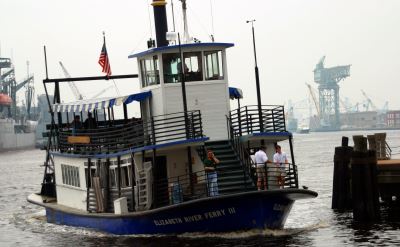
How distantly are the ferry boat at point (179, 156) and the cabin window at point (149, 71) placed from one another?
0.04 metres

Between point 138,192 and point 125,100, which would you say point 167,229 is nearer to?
point 138,192

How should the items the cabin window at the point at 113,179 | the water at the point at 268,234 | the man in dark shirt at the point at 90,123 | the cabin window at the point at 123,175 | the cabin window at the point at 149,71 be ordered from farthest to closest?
the man in dark shirt at the point at 90,123 → the cabin window at the point at 113,179 → the cabin window at the point at 149,71 → the cabin window at the point at 123,175 → the water at the point at 268,234

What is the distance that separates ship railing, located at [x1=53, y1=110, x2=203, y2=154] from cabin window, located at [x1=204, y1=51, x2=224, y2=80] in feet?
5.26

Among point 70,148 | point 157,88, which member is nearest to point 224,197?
point 157,88

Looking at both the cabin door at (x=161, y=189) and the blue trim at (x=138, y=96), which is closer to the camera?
the cabin door at (x=161, y=189)

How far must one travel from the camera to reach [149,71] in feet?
108

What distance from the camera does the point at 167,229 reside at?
98.6 ft

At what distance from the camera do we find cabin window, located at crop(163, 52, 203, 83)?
3206cm

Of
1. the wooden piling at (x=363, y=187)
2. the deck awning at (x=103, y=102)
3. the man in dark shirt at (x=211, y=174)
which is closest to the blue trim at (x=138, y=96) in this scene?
the deck awning at (x=103, y=102)

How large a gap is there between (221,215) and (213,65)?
20.6 feet

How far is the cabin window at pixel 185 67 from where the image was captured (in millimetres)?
32062

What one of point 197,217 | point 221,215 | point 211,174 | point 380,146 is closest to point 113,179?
point 197,217

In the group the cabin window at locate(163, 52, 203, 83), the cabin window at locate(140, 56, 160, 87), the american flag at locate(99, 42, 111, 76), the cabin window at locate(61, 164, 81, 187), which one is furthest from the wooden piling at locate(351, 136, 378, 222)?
the american flag at locate(99, 42, 111, 76)

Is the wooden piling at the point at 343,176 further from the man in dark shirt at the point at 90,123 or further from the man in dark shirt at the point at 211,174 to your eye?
the man in dark shirt at the point at 211,174
